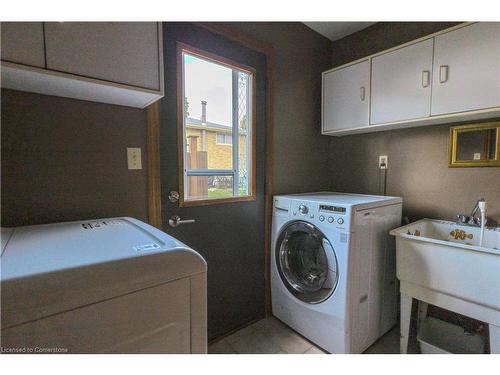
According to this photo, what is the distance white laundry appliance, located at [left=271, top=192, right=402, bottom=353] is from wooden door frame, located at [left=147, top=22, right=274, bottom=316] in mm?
75

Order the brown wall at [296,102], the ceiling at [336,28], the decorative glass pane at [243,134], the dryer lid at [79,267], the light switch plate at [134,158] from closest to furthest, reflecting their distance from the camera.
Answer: the dryer lid at [79,267]
the light switch plate at [134,158]
the decorative glass pane at [243,134]
the brown wall at [296,102]
the ceiling at [336,28]

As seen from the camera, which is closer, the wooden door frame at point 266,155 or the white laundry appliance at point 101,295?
the white laundry appliance at point 101,295

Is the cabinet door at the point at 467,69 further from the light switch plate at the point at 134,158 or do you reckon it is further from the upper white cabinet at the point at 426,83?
the light switch plate at the point at 134,158

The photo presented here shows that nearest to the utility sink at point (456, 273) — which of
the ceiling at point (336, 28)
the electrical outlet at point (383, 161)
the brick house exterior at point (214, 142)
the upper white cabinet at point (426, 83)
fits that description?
the electrical outlet at point (383, 161)

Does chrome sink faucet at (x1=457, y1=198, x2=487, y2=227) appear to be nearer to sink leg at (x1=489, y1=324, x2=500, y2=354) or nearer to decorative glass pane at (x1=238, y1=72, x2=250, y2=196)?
sink leg at (x1=489, y1=324, x2=500, y2=354)

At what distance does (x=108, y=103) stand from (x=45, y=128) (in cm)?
28

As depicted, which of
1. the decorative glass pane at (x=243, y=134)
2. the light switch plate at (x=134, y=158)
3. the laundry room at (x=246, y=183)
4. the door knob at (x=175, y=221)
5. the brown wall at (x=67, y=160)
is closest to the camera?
the laundry room at (x=246, y=183)

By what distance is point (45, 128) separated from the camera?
1.05 meters

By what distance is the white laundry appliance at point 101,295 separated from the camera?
0.50 metres

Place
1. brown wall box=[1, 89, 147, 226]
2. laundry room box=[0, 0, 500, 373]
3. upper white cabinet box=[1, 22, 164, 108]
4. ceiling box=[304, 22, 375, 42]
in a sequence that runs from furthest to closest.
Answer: ceiling box=[304, 22, 375, 42] < brown wall box=[1, 89, 147, 226] < upper white cabinet box=[1, 22, 164, 108] < laundry room box=[0, 0, 500, 373]

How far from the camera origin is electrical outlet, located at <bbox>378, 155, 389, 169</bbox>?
2068mm

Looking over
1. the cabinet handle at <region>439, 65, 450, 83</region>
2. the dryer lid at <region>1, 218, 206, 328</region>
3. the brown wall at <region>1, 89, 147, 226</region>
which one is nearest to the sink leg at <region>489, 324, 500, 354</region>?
the cabinet handle at <region>439, 65, 450, 83</region>

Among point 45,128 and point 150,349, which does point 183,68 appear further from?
Result: point 150,349

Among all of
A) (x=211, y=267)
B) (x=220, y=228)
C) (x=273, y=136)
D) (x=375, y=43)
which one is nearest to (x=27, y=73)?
(x=220, y=228)
